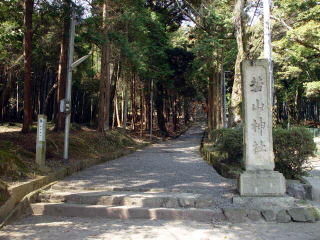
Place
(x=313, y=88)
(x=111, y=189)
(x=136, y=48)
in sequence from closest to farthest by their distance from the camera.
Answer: (x=111, y=189), (x=136, y=48), (x=313, y=88)

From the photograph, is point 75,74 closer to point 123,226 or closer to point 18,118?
point 18,118

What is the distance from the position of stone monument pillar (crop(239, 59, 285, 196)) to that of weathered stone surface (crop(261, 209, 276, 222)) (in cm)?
55

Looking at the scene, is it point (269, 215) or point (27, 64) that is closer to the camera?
point (269, 215)

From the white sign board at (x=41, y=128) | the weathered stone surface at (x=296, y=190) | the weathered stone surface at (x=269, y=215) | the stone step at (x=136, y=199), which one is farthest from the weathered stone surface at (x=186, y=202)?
the white sign board at (x=41, y=128)

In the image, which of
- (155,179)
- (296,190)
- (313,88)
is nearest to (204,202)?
(296,190)

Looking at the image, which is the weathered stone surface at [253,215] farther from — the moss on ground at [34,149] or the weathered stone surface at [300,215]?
the moss on ground at [34,149]

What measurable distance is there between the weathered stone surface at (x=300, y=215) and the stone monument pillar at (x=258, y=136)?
552mm

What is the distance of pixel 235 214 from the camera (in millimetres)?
6684

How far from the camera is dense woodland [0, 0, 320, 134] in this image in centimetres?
1345

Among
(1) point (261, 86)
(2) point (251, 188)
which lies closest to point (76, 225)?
(2) point (251, 188)

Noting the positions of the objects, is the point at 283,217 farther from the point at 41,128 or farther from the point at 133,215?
the point at 41,128

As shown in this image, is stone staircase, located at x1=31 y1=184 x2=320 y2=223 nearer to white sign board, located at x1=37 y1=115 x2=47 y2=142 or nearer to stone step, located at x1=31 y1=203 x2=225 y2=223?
stone step, located at x1=31 y1=203 x2=225 y2=223

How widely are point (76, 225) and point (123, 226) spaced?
0.87m

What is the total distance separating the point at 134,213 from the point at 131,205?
376 mm
